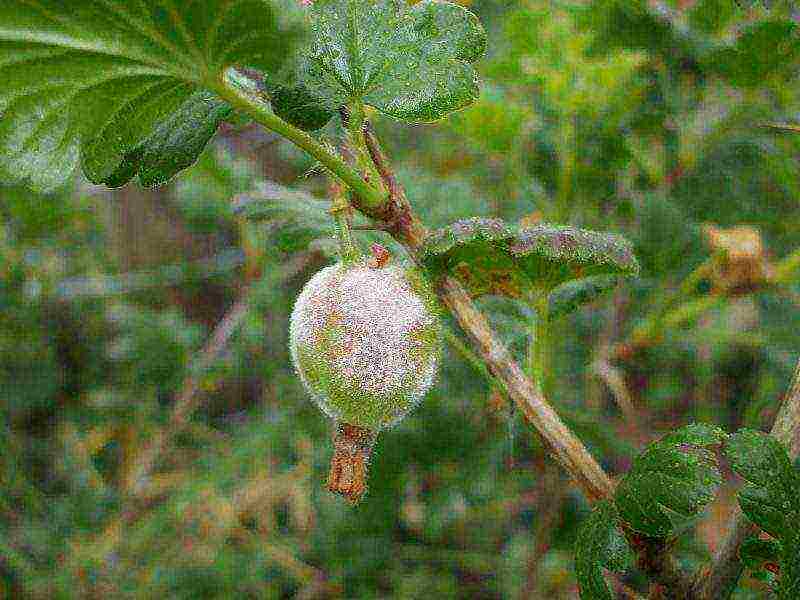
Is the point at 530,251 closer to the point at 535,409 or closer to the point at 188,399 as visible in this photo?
the point at 535,409

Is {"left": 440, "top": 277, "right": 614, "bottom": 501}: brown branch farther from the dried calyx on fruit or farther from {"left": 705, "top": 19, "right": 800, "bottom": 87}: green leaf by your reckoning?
{"left": 705, "top": 19, "right": 800, "bottom": 87}: green leaf

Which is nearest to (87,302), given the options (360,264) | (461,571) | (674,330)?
(461,571)

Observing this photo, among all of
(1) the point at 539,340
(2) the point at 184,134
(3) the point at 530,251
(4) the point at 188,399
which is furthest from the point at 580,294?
(4) the point at 188,399

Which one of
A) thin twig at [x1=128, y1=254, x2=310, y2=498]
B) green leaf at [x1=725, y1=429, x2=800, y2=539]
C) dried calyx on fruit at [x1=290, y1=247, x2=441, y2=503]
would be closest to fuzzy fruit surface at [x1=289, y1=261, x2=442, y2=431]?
dried calyx on fruit at [x1=290, y1=247, x2=441, y2=503]

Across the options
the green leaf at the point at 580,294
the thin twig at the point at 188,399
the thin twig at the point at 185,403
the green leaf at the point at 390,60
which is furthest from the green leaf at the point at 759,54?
the thin twig at the point at 185,403

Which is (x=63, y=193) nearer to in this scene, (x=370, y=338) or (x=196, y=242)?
(x=196, y=242)

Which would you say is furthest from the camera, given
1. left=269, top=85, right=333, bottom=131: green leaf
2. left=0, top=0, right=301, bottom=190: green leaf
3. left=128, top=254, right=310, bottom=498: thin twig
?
left=128, top=254, right=310, bottom=498: thin twig

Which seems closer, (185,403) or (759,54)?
(759,54)
